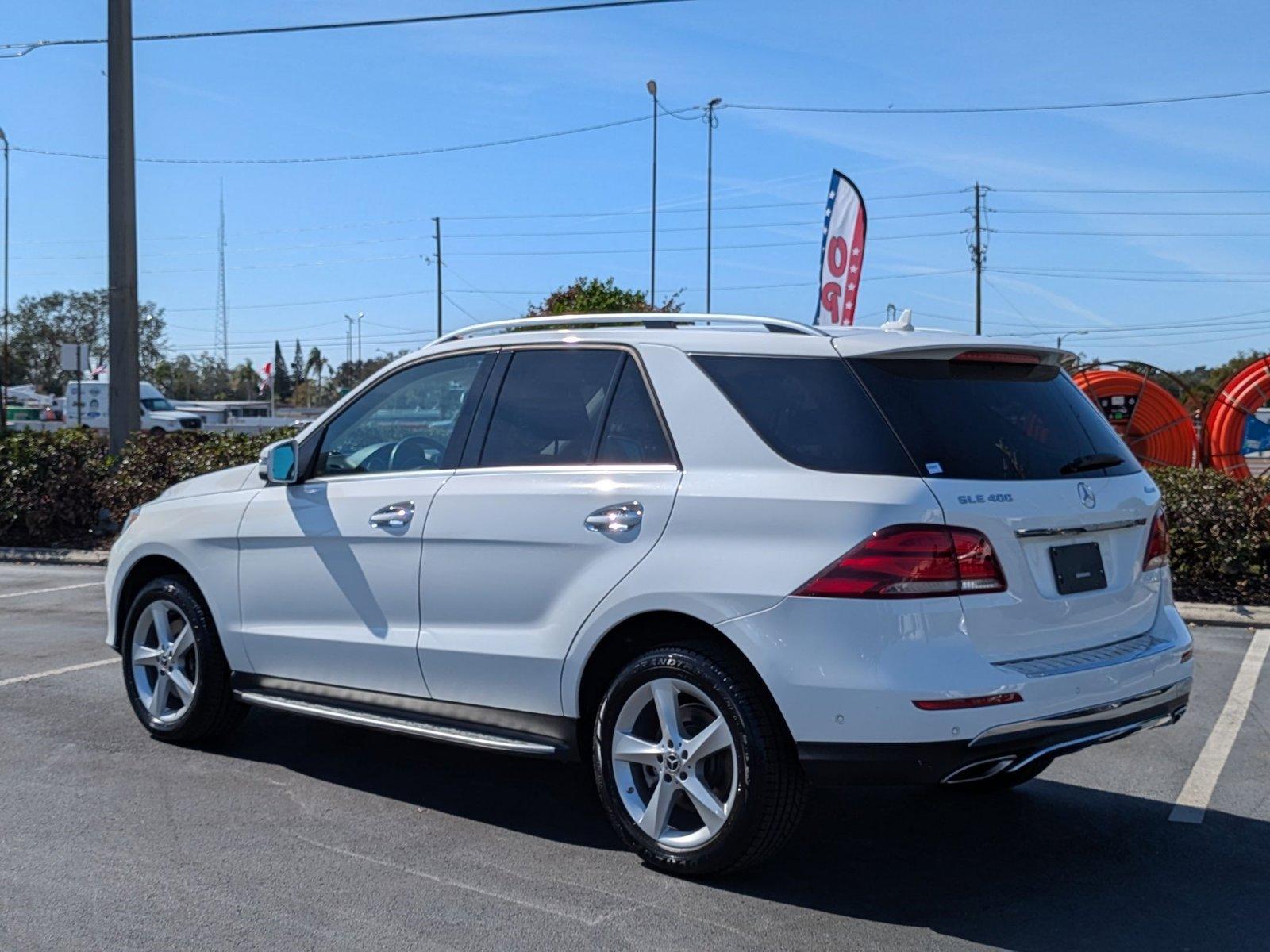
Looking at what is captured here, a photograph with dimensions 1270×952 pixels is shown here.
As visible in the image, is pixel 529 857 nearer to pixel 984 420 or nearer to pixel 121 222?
pixel 984 420

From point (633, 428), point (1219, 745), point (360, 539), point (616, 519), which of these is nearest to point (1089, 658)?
point (616, 519)

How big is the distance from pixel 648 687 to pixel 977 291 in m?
70.5

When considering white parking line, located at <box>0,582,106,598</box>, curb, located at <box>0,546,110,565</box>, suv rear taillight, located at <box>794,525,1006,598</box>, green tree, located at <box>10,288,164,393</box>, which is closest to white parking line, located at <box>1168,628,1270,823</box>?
suv rear taillight, located at <box>794,525,1006,598</box>

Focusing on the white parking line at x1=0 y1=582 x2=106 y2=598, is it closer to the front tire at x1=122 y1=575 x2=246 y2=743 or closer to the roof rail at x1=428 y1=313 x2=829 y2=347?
the front tire at x1=122 y1=575 x2=246 y2=743

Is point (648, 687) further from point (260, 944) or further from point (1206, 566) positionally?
point (1206, 566)

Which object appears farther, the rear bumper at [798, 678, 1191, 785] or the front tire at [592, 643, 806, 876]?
the front tire at [592, 643, 806, 876]

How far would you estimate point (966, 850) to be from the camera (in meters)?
4.94

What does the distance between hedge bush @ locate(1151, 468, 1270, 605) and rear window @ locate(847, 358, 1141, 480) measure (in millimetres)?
6249

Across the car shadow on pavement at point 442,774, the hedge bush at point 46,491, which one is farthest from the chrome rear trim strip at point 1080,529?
the hedge bush at point 46,491

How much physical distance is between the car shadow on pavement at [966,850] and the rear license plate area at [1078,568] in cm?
102

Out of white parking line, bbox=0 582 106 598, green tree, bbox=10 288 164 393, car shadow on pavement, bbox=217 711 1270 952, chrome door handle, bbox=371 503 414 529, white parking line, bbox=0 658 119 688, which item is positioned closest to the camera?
car shadow on pavement, bbox=217 711 1270 952

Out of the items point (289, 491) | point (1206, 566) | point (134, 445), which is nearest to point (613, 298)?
point (134, 445)

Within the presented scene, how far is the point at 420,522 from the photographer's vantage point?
5.21 meters

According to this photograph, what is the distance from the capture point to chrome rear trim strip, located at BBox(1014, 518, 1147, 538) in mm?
4250
